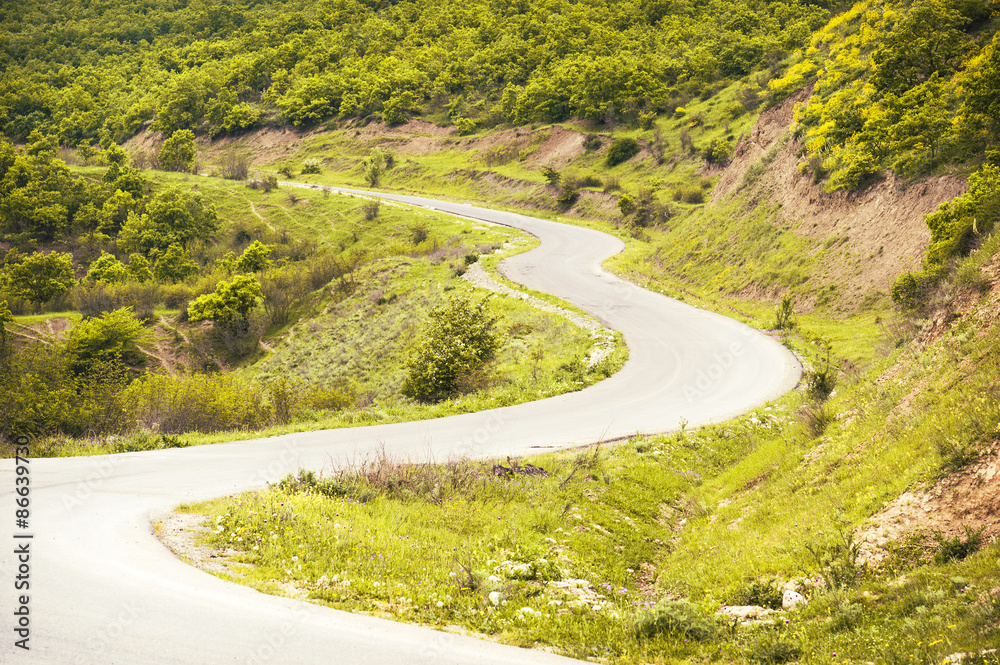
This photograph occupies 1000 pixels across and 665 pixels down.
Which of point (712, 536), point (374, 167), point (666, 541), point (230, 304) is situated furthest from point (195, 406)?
point (374, 167)

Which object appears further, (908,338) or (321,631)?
(908,338)

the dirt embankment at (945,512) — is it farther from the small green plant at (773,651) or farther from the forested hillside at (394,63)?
the forested hillside at (394,63)

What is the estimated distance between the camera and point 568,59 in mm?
79938

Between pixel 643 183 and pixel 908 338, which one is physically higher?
pixel 643 183

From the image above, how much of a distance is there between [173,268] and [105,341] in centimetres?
2064

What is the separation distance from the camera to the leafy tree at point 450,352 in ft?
63.8

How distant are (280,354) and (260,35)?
13236 centimetres

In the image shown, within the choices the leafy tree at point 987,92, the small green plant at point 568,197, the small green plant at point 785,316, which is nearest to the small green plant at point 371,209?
the small green plant at point 568,197

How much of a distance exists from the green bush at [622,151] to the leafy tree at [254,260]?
3435 centimetres

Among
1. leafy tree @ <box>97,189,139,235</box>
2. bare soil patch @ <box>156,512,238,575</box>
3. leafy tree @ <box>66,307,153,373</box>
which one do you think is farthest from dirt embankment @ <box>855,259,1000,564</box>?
leafy tree @ <box>97,189,139,235</box>

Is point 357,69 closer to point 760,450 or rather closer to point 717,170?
point 717,170

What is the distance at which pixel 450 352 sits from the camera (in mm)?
19641

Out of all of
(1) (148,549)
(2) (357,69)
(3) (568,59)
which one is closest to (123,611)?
(1) (148,549)

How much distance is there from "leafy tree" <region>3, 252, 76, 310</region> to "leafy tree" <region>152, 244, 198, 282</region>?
7.07 metres
